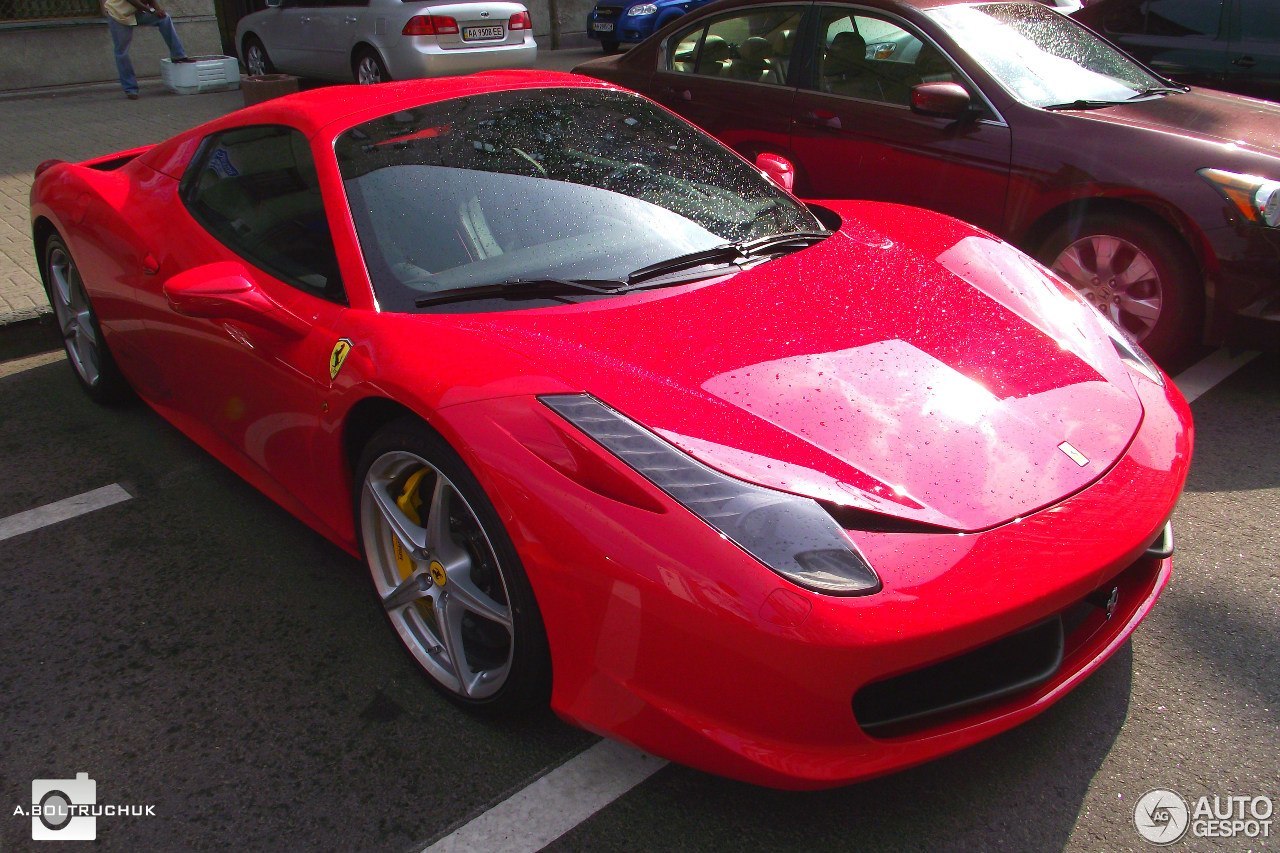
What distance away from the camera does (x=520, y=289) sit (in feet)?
8.69

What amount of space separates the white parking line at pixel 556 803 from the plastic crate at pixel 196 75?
37.0ft

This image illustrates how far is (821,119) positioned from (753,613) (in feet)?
12.7

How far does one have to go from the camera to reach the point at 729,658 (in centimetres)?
188

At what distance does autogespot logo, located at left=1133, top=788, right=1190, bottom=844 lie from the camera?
82.2 inches

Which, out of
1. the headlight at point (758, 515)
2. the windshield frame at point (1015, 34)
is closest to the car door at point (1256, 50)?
the windshield frame at point (1015, 34)

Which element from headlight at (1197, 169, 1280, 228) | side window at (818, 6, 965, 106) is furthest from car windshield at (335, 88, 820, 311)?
side window at (818, 6, 965, 106)

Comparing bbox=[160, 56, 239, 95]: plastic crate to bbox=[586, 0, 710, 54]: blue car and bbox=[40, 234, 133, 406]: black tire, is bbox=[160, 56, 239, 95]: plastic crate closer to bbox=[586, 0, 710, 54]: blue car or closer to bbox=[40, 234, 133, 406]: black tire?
bbox=[586, 0, 710, 54]: blue car

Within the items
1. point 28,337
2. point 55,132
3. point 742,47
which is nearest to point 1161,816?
point 742,47

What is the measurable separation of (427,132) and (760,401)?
4.57 ft

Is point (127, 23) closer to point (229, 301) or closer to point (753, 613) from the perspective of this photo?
point (229, 301)

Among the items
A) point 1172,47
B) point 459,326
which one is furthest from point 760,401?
point 1172,47

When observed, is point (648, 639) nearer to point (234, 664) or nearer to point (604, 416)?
point (604, 416)

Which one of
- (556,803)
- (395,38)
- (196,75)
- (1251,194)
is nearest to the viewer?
(556,803)

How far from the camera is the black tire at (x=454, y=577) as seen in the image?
2189 millimetres
